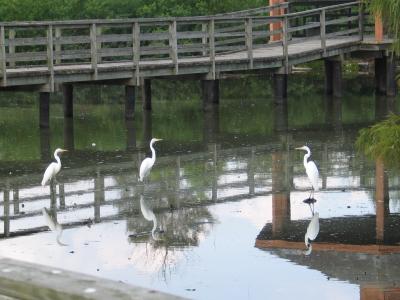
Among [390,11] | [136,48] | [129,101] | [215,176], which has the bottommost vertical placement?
[215,176]

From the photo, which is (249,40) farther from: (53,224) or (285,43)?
(53,224)

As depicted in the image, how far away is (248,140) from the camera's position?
72.1 feet

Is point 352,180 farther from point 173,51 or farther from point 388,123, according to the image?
point 173,51

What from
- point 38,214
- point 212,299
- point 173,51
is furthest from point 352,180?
point 173,51

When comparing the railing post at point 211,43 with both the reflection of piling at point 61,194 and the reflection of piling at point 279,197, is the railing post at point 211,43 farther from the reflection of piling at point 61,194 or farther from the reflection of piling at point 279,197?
the reflection of piling at point 61,194

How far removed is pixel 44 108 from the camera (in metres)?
23.6

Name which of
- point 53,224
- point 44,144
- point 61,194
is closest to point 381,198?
point 53,224

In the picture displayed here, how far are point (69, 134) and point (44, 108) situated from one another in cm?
80

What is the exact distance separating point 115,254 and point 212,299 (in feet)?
Result: 7.25

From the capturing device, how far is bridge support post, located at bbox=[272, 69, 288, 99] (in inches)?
1094

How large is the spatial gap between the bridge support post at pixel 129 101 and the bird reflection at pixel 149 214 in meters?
9.59

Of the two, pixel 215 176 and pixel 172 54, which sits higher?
pixel 172 54

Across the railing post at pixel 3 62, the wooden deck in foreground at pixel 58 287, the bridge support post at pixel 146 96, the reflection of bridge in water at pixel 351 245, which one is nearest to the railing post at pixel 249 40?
the bridge support post at pixel 146 96

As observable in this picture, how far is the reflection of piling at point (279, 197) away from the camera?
13195mm
